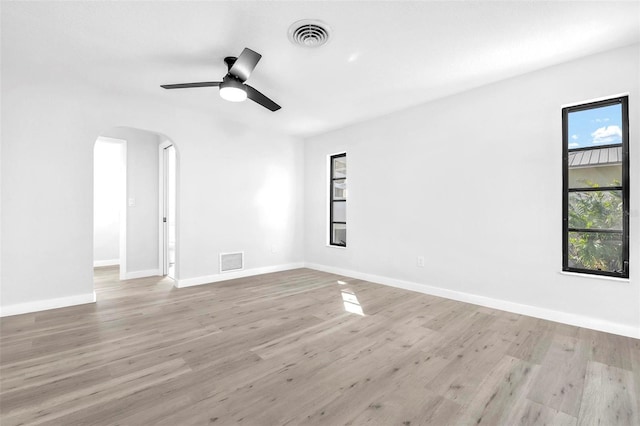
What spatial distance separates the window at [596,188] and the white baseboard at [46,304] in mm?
5323

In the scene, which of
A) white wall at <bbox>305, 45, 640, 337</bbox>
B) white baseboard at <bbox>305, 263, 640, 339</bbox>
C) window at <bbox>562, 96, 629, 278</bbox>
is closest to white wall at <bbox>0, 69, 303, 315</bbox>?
white wall at <bbox>305, 45, 640, 337</bbox>

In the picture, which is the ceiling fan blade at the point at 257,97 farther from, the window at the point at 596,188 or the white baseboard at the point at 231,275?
the window at the point at 596,188

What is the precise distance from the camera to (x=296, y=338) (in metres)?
2.53

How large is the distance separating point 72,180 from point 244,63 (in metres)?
2.63

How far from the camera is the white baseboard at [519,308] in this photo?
8.54 feet

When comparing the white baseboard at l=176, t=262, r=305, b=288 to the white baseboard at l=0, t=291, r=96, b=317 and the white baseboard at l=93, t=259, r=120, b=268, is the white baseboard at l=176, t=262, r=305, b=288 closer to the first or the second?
the white baseboard at l=0, t=291, r=96, b=317

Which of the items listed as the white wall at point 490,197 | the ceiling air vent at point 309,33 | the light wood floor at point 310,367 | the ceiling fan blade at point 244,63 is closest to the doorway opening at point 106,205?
the light wood floor at point 310,367

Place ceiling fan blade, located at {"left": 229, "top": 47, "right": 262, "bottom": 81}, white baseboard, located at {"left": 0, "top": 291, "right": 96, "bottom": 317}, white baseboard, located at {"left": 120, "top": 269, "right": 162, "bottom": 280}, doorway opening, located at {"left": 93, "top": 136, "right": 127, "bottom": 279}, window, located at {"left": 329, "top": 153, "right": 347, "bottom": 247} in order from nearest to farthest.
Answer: ceiling fan blade, located at {"left": 229, "top": 47, "right": 262, "bottom": 81} < white baseboard, located at {"left": 0, "top": 291, "right": 96, "bottom": 317} < white baseboard, located at {"left": 120, "top": 269, "right": 162, "bottom": 280} < window, located at {"left": 329, "top": 153, "right": 347, "bottom": 247} < doorway opening, located at {"left": 93, "top": 136, "right": 127, "bottom": 279}

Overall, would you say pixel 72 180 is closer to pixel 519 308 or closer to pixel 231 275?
pixel 231 275

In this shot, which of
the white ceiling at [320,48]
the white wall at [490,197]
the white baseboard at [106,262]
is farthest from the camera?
the white baseboard at [106,262]

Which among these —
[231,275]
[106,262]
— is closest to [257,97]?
[231,275]

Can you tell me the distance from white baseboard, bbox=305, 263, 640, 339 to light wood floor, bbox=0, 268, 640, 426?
139 millimetres

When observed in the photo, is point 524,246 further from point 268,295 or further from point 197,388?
point 197,388

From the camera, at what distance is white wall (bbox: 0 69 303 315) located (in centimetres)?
311
